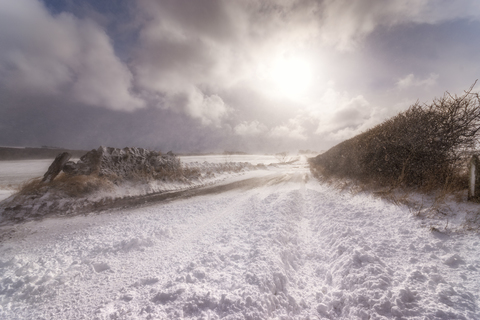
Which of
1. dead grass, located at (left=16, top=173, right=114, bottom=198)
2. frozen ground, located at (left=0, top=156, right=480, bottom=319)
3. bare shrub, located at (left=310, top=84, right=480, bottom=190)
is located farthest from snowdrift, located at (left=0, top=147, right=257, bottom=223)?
bare shrub, located at (left=310, top=84, right=480, bottom=190)

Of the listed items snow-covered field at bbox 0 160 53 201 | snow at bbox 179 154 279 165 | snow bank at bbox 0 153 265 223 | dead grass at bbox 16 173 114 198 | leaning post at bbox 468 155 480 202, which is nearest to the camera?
leaning post at bbox 468 155 480 202

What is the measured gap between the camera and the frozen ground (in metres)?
2.39

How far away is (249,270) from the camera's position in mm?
3123

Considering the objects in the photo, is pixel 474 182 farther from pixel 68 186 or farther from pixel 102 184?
pixel 68 186

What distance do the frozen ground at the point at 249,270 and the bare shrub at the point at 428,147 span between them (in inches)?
69.5

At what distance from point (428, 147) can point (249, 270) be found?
7152mm

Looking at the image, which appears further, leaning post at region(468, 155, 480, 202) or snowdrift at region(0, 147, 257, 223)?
snowdrift at region(0, 147, 257, 223)

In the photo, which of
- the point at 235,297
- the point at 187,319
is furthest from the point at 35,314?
the point at 235,297

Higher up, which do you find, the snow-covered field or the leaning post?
the leaning post

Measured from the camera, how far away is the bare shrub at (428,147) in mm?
4980

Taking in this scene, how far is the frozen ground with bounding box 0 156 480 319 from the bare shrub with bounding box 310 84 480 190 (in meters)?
1.76

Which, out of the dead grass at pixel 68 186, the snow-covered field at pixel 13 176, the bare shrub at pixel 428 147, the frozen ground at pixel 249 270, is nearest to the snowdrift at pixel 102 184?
the dead grass at pixel 68 186

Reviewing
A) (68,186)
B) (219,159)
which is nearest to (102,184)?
(68,186)

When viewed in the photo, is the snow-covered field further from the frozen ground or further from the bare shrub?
the bare shrub
